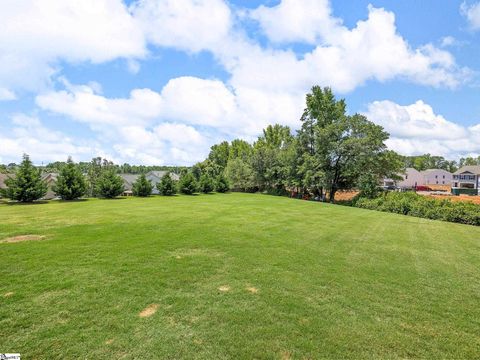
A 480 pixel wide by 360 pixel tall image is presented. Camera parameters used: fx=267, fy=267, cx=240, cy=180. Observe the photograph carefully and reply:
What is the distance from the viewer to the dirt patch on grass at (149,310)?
3838 mm

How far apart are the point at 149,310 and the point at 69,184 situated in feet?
80.4

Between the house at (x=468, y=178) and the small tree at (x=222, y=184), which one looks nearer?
the small tree at (x=222, y=184)

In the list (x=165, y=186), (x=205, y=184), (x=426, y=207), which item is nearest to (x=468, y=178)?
(x=426, y=207)

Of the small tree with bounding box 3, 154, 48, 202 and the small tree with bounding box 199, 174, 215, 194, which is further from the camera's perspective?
the small tree with bounding box 199, 174, 215, 194

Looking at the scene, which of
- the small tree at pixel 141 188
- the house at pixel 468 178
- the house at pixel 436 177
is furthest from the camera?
the house at pixel 436 177

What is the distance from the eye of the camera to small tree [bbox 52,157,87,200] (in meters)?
23.7

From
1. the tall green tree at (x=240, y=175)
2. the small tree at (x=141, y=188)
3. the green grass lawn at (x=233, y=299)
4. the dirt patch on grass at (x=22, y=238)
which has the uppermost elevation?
the tall green tree at (x=240, y=175)

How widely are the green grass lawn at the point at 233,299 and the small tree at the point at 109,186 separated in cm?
2009

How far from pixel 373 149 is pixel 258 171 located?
1837 centimetres

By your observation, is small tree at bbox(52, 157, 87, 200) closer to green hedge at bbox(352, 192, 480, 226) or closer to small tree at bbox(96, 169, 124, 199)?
small tree at bbox(96, 169, 124, 199)

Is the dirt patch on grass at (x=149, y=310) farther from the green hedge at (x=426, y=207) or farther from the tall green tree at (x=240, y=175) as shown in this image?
the tall green tree at (x=240, y=175)

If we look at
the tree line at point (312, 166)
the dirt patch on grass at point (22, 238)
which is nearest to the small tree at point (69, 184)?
the tree line at point (312, 166)

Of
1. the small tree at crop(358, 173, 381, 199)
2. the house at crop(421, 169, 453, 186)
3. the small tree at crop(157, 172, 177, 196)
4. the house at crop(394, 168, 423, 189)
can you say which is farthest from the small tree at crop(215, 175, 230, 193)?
the house at crop(421, 169, 453, 186)

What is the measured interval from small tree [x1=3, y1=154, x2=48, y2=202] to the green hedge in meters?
27.6
